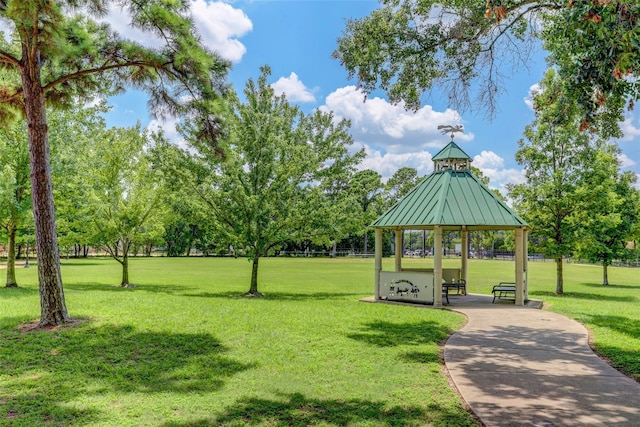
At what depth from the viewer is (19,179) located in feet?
55.8

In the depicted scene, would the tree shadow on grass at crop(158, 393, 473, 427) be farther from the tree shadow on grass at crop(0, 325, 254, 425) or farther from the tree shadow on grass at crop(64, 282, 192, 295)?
the tree shadow on grass at crop(64, 282, 192, 295)

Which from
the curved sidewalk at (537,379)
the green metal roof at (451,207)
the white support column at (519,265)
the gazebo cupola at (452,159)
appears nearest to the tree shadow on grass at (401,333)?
the curved sidewalk at (537,379)

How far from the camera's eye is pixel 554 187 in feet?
68.7

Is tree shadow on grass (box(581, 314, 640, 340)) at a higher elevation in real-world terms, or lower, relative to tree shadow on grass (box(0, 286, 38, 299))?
higher

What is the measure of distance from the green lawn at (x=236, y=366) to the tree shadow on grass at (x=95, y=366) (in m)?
0.02

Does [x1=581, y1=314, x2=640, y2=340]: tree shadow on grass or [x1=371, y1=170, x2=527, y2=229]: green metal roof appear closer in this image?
[x1=581, y1=314, x2=640, y2=340]: tree shadow on grass

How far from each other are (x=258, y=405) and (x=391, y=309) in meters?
8.73

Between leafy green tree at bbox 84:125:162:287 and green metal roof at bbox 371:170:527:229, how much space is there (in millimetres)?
11436

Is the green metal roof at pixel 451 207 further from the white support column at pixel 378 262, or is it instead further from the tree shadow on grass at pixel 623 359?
the tree shadow on grass at pixel 623 359

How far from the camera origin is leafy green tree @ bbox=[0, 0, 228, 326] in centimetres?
898

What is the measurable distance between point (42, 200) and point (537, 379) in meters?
10.1

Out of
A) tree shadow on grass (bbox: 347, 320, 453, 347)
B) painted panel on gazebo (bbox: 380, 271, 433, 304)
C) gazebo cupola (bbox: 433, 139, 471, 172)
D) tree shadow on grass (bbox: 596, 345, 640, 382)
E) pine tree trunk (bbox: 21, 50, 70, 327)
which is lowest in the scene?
tree shadow on grass (bbox: 347, 320, 453, 347)

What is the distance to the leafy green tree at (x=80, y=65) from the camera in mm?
8977

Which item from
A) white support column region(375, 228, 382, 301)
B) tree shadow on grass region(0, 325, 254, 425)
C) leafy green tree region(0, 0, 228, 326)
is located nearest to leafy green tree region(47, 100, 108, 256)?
leafy green tree region(0, 0, 228, 326)
